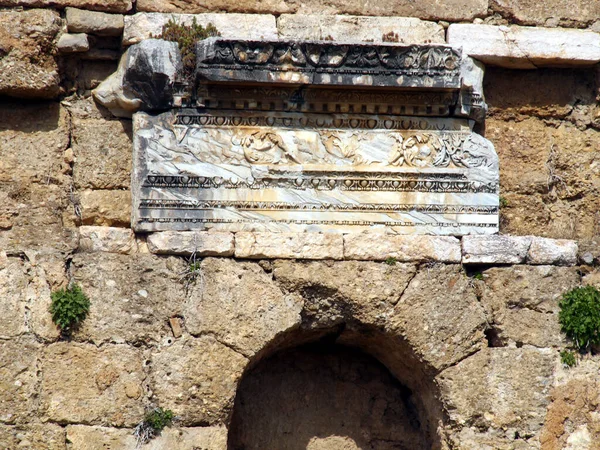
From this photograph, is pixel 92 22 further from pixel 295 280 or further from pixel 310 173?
pixel 295 280

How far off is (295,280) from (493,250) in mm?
1245

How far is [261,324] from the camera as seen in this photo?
6.97m

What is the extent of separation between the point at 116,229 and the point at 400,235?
67.8 inches

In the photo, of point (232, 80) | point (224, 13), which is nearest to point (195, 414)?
point (232, 80)

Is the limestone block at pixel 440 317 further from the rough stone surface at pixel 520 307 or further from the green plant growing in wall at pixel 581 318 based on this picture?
the green plant growing in wall at pixel 581 318

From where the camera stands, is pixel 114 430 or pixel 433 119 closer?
pixel 114 430

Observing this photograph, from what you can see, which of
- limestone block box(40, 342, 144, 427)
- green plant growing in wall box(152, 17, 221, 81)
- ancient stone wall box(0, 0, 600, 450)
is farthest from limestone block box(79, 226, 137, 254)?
green plant growing in wall box(152, 17, 221, 81)

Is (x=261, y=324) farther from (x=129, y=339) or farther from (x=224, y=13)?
(x=224, y=13)

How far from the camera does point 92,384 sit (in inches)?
269

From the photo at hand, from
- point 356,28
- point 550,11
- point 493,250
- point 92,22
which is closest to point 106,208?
point 92,22

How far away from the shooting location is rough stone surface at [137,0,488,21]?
7297 millimetres

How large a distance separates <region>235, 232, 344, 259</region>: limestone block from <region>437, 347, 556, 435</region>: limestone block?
102 cm

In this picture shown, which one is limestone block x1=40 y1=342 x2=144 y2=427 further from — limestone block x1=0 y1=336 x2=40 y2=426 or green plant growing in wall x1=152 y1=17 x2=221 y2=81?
green plant growing in wall x1=152 y1=17 x2=221 y2=81

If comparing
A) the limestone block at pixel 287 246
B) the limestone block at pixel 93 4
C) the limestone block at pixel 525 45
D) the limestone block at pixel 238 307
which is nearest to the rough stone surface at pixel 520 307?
the limestone block at pixel 287 246
